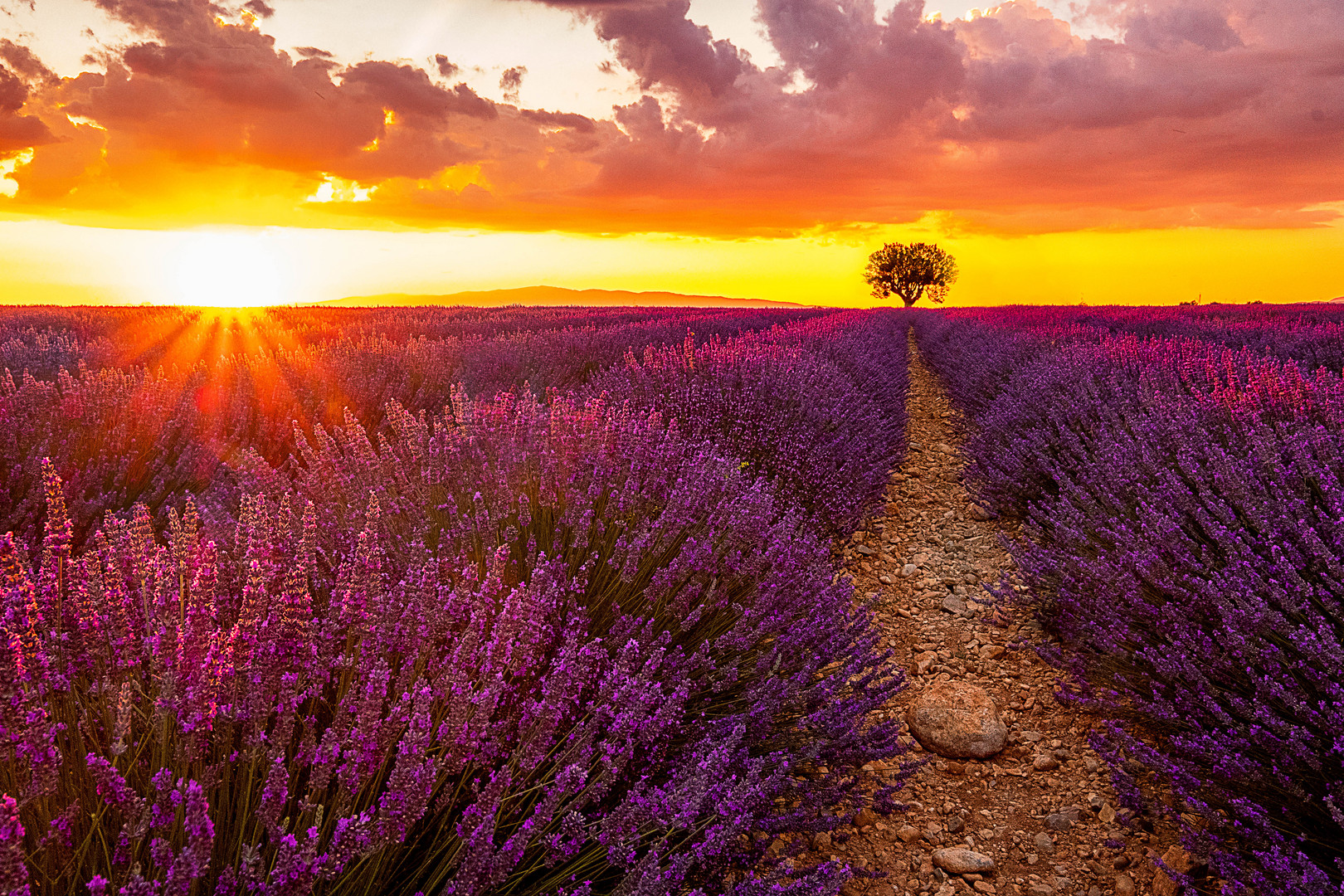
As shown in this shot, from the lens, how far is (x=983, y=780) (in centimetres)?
234

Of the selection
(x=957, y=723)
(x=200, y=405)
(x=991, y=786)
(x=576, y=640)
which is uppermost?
(x=200, y=405)

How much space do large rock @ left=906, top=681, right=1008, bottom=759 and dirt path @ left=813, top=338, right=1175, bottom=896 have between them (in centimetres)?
4

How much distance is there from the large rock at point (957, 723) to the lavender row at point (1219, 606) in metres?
0.30

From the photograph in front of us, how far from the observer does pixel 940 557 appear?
4.10 meters

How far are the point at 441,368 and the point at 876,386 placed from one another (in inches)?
162

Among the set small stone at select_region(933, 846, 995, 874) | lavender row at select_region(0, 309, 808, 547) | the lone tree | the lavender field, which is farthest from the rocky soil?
the lone tree

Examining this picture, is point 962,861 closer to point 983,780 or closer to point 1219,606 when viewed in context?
point 983,780

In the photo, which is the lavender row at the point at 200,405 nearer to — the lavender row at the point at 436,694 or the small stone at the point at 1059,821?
the lavender row at the point at 436,694

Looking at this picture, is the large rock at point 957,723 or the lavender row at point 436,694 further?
the large rock at point 957,723

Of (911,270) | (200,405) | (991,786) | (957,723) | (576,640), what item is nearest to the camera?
(576,640)

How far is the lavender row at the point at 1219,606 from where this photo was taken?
5.39 feet

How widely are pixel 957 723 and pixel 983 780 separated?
19 centimetres

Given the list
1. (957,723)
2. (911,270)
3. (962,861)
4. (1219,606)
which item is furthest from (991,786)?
(911,270)

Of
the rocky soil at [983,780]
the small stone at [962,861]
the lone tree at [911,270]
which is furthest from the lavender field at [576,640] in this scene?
the lone tree at [911,270]
